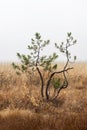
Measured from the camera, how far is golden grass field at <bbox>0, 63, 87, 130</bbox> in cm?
730

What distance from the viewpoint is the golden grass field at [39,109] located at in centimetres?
730

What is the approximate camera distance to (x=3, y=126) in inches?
291

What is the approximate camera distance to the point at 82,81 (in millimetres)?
14703

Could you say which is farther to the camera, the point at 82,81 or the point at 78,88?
the point at 82,81

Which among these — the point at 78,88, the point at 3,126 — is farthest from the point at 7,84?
the point at 3,126

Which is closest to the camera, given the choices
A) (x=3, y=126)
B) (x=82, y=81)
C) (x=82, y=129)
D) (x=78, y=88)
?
(x=82, y=129)

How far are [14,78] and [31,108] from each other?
5.40 metres

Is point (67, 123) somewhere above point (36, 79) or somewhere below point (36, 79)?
below

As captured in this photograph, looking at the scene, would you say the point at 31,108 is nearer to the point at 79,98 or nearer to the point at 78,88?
the point at 79,98

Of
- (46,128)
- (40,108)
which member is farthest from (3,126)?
(40,108)

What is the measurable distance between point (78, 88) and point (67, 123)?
6171mm

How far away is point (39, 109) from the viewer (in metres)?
9.53

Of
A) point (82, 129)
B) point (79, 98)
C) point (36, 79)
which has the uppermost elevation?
point (36, 79)

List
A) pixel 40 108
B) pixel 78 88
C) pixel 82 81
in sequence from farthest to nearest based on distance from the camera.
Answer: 1. pixel 82 81
2. pixel 78 88
3. pixel 40 108
